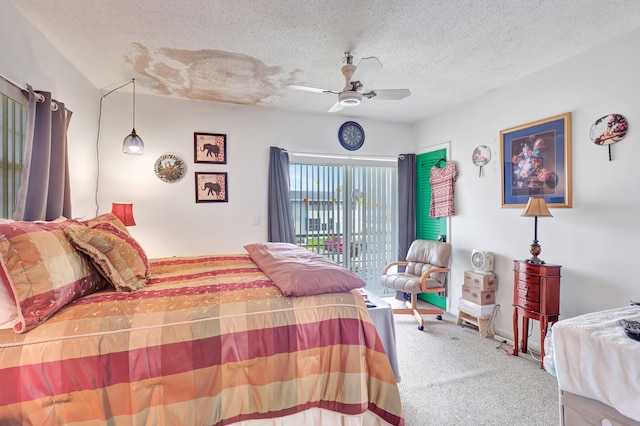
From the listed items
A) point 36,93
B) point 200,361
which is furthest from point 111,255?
point 36,93

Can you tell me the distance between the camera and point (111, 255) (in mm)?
1650

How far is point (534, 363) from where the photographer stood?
8.78ft

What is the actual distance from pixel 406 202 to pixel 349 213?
90 cm

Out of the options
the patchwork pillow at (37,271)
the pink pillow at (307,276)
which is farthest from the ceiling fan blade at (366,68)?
the patchwork pillow at (37,271)

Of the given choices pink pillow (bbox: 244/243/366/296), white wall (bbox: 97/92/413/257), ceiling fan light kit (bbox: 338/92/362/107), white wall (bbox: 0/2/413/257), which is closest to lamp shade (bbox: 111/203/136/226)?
white wall (bbox: 0/2/413/257)

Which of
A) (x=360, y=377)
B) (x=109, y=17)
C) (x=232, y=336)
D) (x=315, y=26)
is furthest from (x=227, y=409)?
(x=109, y=17)

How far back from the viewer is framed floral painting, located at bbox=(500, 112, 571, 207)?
2.72 m

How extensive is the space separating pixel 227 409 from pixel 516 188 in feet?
10.7

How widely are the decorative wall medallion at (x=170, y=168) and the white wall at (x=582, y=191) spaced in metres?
3.66

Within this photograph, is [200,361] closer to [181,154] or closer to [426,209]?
[181,154]

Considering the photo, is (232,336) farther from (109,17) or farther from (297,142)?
(297,142)

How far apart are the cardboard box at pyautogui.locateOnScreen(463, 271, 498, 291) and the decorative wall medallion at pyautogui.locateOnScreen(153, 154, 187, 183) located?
3.67 m

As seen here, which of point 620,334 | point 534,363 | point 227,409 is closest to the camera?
point 227,409

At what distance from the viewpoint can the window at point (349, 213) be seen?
440 centimetres
